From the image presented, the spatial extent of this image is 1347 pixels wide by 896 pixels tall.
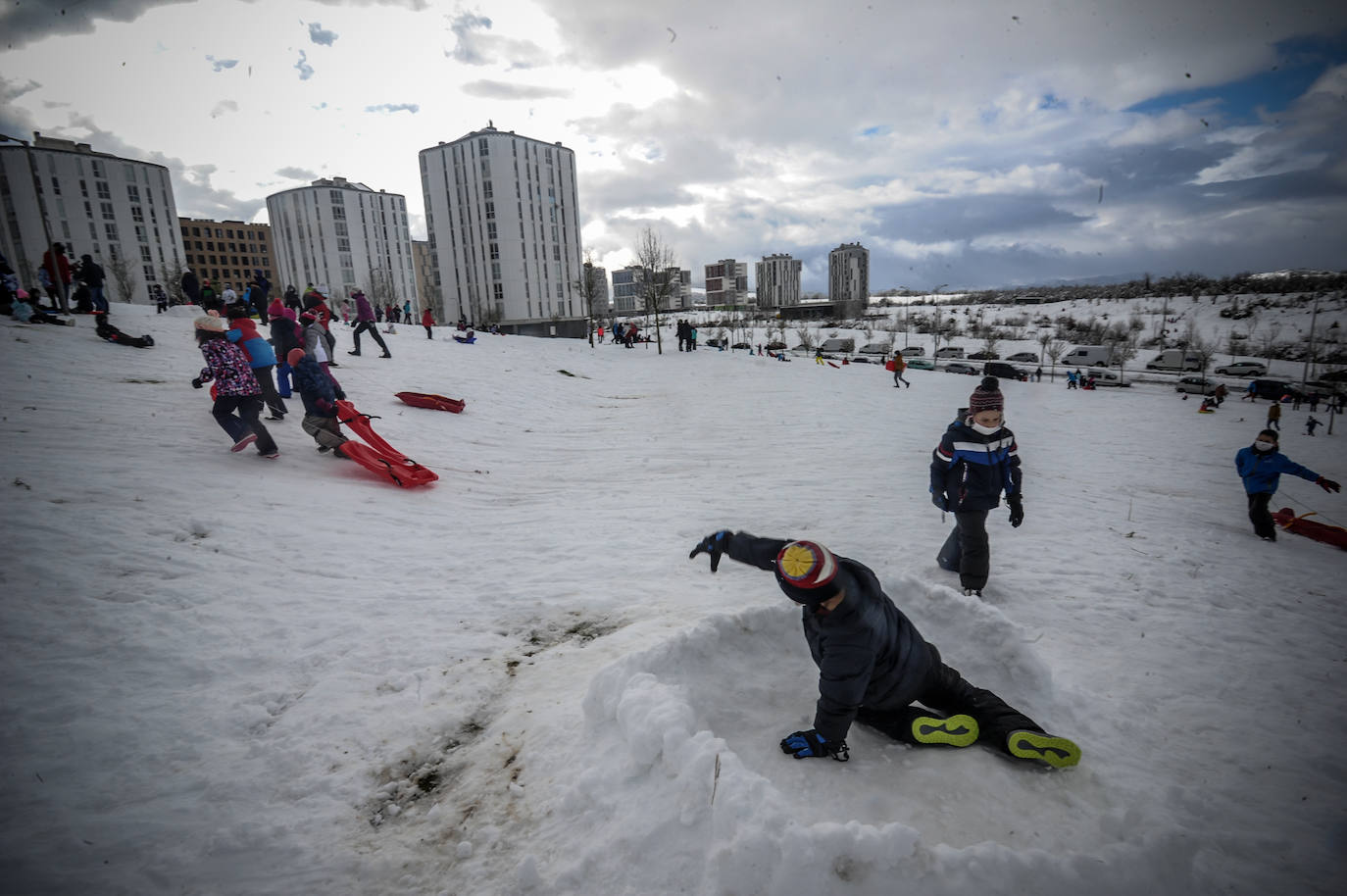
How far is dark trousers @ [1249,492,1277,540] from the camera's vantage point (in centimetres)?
713

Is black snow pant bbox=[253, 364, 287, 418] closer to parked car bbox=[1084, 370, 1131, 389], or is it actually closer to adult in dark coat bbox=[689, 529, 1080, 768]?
adult in dark coat bbox=[689, 529, 1080, 768]

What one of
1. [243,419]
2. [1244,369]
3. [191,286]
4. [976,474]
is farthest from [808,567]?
[1244,369]

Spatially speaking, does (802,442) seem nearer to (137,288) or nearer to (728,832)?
(728,832)

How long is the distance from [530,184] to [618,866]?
84.8 meters

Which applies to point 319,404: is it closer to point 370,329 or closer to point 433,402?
point 433,402

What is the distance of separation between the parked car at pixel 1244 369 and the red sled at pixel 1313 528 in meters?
37.4

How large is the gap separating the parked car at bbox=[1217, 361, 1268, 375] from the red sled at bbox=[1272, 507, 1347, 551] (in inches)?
1471

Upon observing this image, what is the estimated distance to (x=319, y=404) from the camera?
308 inches

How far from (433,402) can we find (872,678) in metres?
11.7

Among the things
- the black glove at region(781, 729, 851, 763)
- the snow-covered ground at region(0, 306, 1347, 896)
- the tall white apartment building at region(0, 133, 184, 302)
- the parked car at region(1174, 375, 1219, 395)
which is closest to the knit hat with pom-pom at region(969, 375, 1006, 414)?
the snow-covered ground at region(0, 306, 1347, 896)

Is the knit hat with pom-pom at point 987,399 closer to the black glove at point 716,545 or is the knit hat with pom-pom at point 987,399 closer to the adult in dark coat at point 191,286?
the black glove at point 716,545

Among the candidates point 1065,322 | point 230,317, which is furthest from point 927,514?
Result: point 1065,322

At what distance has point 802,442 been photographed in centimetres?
1226

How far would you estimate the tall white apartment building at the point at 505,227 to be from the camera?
7312 centimetres
